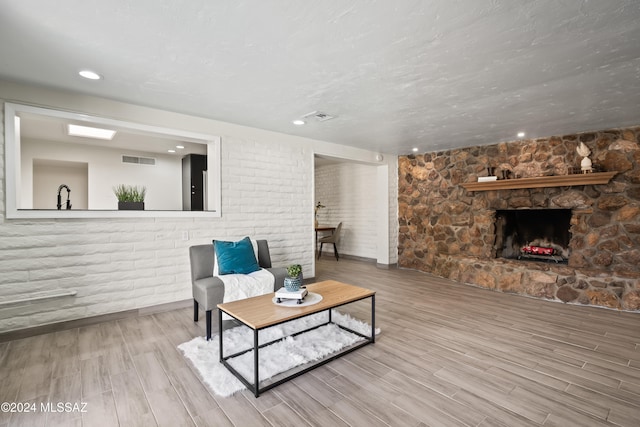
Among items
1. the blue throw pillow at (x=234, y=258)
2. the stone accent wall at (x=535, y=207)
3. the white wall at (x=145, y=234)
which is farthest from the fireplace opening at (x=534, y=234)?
the blue throw pillow at (x=234, y=258)

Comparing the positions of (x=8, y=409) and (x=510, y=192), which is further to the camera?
(x=510, y=192)

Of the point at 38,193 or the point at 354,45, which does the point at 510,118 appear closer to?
the point at 354,45

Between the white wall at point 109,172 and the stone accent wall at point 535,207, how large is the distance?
5.08 meters

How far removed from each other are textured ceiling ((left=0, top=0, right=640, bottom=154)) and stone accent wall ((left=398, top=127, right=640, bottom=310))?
825mm

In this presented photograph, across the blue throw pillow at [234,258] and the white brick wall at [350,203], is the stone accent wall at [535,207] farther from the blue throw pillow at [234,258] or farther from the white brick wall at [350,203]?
the blue throw pillow at [234,258]

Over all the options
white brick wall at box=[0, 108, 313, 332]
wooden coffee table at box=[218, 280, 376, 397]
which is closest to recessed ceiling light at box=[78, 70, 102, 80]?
white brick wall at box=[0, 108, 313, 332]

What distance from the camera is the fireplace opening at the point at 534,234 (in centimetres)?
488

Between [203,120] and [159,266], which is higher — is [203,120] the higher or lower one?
the higher one

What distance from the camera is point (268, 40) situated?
2.10m

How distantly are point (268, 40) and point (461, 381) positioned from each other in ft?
9.00

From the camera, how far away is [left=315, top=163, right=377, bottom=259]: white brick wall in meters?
7.19

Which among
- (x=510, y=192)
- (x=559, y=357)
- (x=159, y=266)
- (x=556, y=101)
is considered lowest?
(x=559, y=357)

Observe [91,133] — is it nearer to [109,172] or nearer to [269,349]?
[109,172]

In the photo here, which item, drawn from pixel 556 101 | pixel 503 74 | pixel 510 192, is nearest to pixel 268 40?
pixel 503 74
